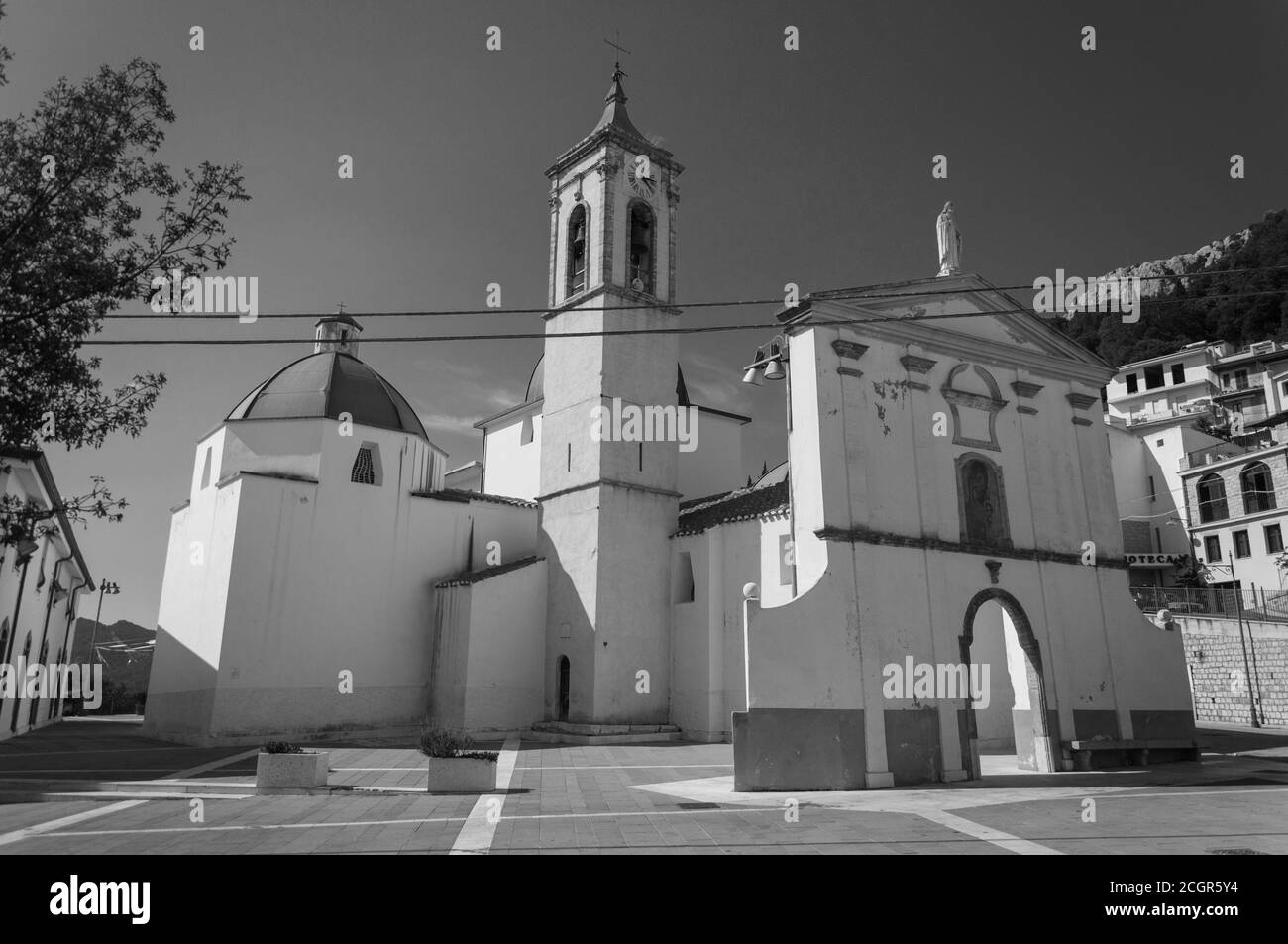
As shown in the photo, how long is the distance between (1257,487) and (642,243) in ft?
114

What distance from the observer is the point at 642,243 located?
91.6ft

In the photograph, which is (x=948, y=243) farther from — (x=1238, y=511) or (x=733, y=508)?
(x=1238, y=511)

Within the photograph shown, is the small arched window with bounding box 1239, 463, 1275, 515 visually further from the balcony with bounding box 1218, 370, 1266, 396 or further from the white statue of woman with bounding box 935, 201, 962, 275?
the white statue of woman with bounding box 935, 201, 962, 275

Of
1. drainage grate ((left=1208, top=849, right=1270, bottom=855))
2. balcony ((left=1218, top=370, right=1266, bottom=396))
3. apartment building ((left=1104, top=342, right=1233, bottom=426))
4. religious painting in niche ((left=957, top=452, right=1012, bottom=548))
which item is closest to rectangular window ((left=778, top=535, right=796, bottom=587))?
religious painting in niche ((left=957, top=452, right=1012, bottom=548))

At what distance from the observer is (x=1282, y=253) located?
2447 inches

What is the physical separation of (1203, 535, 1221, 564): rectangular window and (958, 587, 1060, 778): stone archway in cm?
3429

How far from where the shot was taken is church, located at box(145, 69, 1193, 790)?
15.2m

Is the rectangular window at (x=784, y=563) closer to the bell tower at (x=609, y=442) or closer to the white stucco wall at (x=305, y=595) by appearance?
the bell tower at (x=609, y=442)

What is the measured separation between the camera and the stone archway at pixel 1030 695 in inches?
643

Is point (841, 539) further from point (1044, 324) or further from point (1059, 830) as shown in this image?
point (1044, 324)

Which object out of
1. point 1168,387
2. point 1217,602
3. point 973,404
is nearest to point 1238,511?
point 1217,602


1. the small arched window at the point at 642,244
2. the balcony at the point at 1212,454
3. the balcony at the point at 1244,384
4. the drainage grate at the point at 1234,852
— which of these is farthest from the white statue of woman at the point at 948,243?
the balcony at the point at 1244,384

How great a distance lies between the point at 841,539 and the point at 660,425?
1174 cm

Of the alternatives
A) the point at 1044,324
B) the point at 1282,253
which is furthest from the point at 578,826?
the point at 1282,253
